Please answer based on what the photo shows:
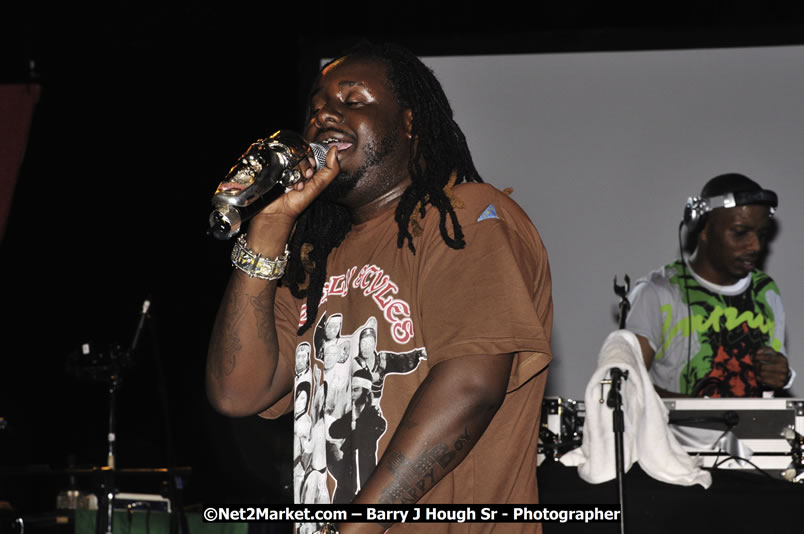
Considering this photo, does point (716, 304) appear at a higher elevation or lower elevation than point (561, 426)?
higher

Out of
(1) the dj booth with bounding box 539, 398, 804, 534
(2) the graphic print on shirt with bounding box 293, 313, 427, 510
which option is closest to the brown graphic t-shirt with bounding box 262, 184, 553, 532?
(2) the graphic print on shirt with bounding box 293, 313, 427, 510

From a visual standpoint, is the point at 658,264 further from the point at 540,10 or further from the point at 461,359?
the point at 461,359

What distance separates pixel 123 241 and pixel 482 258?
4395 millimetres

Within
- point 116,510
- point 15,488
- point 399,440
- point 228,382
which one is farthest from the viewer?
point 15,488

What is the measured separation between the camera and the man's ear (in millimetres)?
1754

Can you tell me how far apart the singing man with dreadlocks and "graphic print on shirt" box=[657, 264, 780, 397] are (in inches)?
88.3

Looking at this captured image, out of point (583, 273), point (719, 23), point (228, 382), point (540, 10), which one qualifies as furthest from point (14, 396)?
point (719, 23)

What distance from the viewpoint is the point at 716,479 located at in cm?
283

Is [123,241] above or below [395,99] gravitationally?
above

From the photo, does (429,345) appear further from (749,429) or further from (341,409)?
(749,429)

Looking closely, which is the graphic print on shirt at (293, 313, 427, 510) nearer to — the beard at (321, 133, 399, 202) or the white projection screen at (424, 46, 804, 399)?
the beard at (321, 133, 399, 202)

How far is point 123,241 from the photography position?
5.41 metres

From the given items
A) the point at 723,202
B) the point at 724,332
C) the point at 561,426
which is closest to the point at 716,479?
the point at 561,426

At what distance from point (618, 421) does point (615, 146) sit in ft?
9.18
